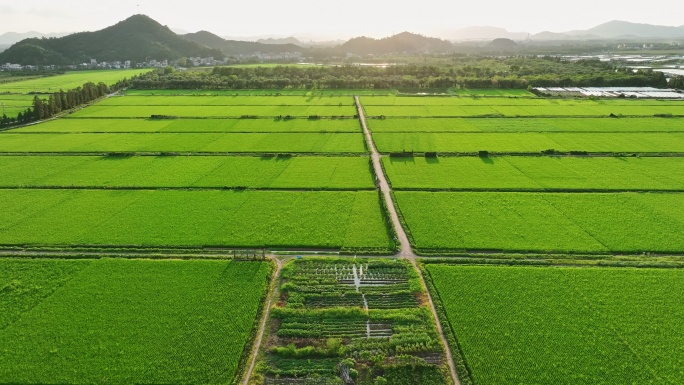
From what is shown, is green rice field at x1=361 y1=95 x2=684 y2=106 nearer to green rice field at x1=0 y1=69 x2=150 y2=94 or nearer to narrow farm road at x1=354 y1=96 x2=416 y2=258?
narrow farm road at x1=354 y1=96 x2=416 y2=258

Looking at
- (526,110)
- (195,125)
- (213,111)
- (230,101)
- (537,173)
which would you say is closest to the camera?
(537,173)

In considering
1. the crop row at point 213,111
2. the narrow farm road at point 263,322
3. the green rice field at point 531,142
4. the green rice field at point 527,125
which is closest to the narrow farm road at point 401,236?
the green rice field at point 531,142

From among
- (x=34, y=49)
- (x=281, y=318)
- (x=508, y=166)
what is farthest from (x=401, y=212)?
(x=34, y=49)

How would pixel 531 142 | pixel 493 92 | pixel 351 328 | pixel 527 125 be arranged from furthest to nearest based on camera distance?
pixel 493 92 < pixel 527 125 < pixel 531 142 < pixel 351 328

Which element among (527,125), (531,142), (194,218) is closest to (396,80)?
(527,125)

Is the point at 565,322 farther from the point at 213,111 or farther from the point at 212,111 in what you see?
the point at 212,111
